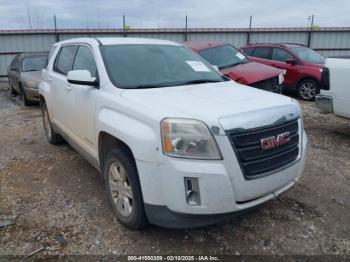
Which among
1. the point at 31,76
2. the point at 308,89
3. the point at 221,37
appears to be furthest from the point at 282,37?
the point at 31,76

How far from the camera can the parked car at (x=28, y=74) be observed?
9281mm

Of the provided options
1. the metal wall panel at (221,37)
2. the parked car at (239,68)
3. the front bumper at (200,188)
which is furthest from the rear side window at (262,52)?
the front bumper at (200,188)

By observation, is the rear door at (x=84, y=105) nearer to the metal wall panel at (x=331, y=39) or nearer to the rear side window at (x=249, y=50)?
the rear side window at (x=249, y=50)

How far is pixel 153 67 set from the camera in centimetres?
374

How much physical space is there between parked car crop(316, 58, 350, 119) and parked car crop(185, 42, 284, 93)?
1457mm

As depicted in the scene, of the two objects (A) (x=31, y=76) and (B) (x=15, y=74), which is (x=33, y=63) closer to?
(B) (x=15, y=74)

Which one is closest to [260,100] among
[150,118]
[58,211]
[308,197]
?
[150,118]

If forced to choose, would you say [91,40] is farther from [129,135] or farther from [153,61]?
[129,135]

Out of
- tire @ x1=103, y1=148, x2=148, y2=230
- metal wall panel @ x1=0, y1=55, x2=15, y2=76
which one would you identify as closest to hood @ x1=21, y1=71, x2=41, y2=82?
tire @ x1=103, y1=148, x2=148, y2=230

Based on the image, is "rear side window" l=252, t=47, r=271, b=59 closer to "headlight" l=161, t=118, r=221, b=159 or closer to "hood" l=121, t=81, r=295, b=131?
"hood" l=121, t=81, r=295, b=131

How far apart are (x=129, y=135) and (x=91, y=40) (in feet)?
6.09

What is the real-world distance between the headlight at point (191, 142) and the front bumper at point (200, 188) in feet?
0.16

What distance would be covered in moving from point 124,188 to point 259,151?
4.18 feet

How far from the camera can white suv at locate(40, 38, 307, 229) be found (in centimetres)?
249
